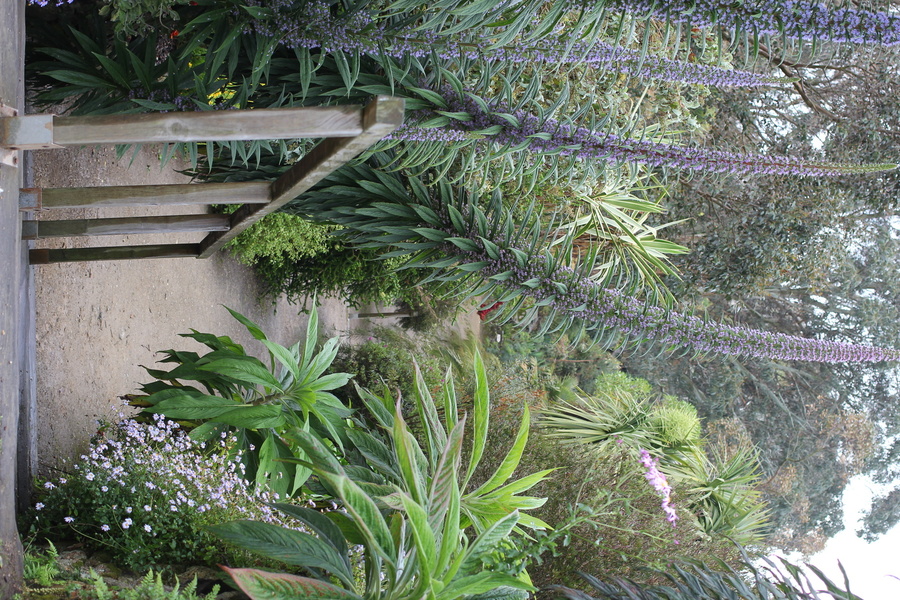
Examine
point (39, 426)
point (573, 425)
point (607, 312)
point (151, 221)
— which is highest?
point (151, 221)

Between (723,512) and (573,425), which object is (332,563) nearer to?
(573,425)

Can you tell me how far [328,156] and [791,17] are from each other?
1.44m

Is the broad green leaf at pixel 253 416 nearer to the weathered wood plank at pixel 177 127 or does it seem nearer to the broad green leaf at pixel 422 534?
the broad green leaf at pixel 422 534

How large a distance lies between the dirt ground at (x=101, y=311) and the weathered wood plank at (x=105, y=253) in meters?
0.25

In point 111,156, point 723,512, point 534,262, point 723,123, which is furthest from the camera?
point 723,123

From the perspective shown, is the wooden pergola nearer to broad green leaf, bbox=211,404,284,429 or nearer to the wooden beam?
the wooden beam

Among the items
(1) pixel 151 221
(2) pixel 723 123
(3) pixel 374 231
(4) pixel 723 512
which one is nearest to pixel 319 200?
(3) pixel 374 231

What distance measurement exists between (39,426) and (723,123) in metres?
7.00

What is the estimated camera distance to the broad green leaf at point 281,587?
1.79 m

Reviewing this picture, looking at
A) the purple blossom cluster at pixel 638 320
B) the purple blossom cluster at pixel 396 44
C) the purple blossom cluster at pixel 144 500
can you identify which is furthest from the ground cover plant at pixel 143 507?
the purple blossom cluster at pixel 396 44

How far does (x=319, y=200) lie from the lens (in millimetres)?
3754

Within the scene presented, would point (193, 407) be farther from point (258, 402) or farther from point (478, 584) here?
point (478, 584)

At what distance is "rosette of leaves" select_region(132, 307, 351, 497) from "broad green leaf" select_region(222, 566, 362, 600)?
119 cm

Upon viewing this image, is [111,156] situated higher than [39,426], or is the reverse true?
[111,156]
